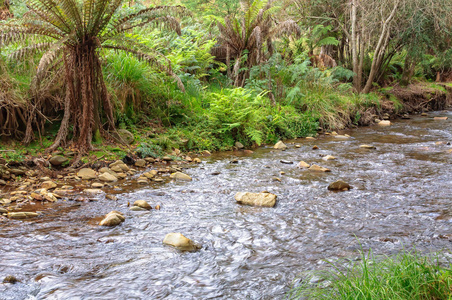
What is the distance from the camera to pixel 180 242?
3.22 m

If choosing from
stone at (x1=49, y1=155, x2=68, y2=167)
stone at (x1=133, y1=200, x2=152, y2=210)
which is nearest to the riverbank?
stone at (x1=49, y1=155, x2=68, y2=167)

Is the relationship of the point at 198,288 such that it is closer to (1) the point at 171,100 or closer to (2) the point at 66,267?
(2) the point at 66,267

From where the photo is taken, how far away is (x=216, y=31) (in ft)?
39.3

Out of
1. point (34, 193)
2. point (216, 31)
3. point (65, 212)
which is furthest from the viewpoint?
point (216, 31)

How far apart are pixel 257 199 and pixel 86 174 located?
267 centimetres

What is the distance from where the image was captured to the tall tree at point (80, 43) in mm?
5258

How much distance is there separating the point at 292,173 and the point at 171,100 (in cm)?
365

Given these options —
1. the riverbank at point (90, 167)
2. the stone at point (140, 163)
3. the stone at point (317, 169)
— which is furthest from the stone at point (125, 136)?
the stone at point (317, 169)

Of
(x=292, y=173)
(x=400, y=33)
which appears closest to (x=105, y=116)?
(x=292, y=173)

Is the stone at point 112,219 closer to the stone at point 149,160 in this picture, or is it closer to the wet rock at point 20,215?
the wet rock at point 20,215

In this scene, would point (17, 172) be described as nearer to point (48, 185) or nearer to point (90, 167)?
Result: point (48, 185)

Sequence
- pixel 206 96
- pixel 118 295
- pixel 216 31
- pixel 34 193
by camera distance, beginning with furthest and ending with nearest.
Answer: pixel 216 31 → pixel 206 96 → pixel 34 193 → pixel 118 295

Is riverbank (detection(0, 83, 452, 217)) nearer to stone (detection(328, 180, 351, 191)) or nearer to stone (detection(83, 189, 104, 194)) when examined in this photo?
stone (detection(83, 189, 104, 194))

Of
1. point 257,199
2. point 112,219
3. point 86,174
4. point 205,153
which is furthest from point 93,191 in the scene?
point 205,153
